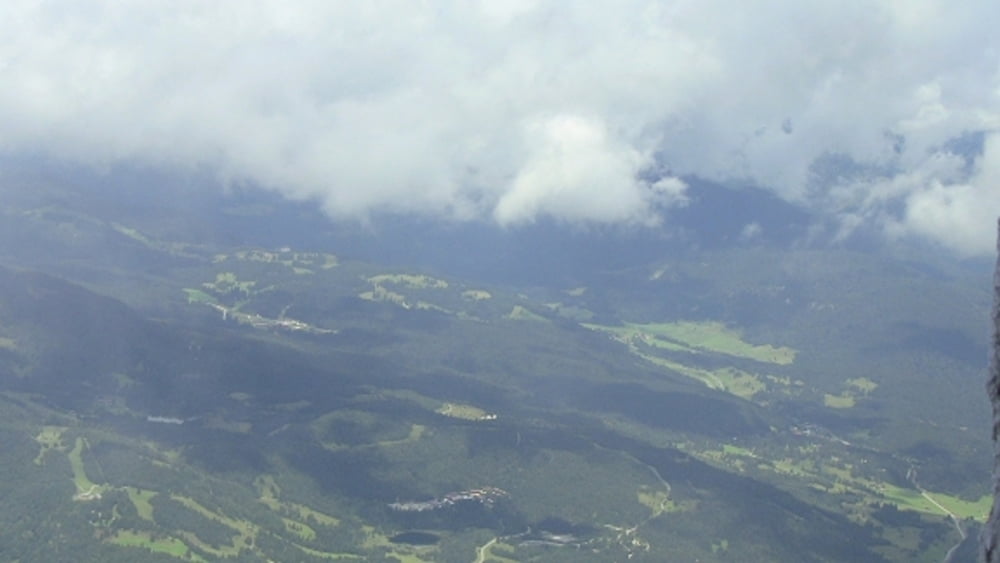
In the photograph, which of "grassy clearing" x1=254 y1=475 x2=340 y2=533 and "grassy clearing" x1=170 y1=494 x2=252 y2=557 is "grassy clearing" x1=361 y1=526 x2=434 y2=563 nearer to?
"grassy clearing" x1=254 y1=475 x2=340 y2=533

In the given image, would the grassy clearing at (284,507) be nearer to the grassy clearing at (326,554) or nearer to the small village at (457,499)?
the grassy clearing at (326,554)

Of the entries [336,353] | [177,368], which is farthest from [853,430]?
[177,368]

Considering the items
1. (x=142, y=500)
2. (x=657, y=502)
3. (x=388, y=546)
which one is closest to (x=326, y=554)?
(x=388, y=546)

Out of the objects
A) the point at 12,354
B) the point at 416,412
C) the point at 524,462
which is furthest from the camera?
the point at 12,354

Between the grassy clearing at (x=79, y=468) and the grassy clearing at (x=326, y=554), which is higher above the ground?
the grassy clearing at (x=79, y=468)

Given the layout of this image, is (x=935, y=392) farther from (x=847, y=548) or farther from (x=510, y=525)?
(x=510, y=525)

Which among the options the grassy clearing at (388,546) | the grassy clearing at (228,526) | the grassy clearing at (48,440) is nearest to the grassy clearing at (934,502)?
the grassy clearing at (388,546)
